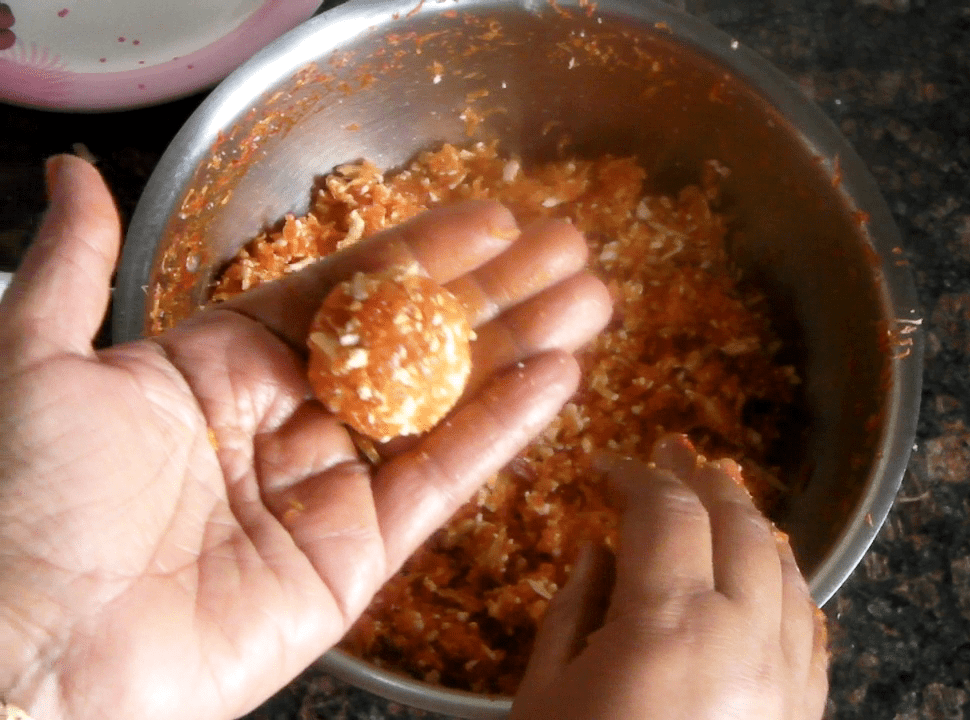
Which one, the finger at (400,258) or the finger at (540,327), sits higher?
the finger at (400,258)

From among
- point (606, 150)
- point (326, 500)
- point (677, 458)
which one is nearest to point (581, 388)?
point (677, 458)

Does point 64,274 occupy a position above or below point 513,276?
above

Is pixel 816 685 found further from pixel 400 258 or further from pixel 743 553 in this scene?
pixel 400 258

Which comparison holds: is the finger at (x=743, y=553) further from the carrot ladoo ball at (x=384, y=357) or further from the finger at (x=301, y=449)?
the finger at (x=301, y=449)

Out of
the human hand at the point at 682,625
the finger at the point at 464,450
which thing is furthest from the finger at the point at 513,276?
the human hand at the point at 682,625

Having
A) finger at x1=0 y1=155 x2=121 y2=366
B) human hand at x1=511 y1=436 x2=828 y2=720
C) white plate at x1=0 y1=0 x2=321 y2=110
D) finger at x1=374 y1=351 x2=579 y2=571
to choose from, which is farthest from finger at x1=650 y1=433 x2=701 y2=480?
white plate at x1=0 y1=0 x2=321 y2=110

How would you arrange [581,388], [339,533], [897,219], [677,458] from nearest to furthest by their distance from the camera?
[339,533] → [677,458] → [581,388] → [897,219]
